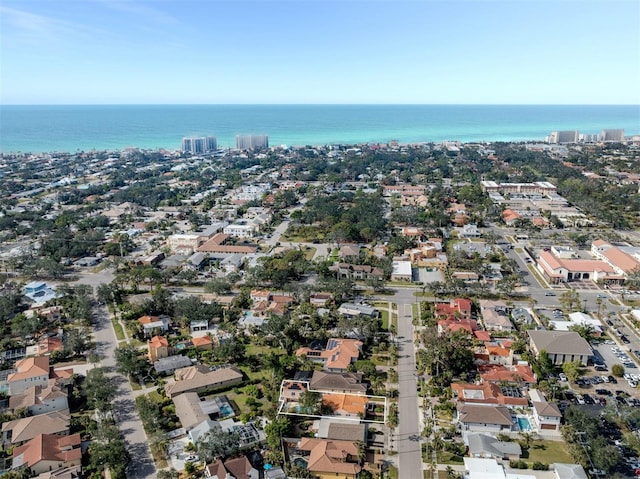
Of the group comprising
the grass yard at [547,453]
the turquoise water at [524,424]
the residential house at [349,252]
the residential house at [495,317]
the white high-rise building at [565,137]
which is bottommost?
the grass yard at [547,453]

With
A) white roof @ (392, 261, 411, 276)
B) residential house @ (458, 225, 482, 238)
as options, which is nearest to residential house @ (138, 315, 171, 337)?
white roof @ (392, 261, 411, 276)

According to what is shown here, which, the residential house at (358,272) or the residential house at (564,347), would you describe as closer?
the residential house at (564,347)

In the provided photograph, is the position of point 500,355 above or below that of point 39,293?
below

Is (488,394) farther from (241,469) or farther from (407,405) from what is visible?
(241,469)

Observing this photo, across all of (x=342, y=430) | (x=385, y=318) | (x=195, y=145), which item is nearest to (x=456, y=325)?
(x=385, y=318)

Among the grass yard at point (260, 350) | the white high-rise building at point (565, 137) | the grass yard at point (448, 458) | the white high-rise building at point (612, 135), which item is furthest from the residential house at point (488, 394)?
the white high-rise building at point (612, 135)

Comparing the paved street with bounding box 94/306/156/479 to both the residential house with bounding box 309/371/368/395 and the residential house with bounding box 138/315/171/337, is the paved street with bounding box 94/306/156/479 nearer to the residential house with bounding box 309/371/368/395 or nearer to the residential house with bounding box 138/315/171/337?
the residential house with bounding box 138/315/171/337

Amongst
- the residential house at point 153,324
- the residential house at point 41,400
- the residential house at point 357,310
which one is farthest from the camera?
the residential house at point 357,310

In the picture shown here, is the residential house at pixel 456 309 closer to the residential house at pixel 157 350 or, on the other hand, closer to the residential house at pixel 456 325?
the residential house at pixel 456 325
